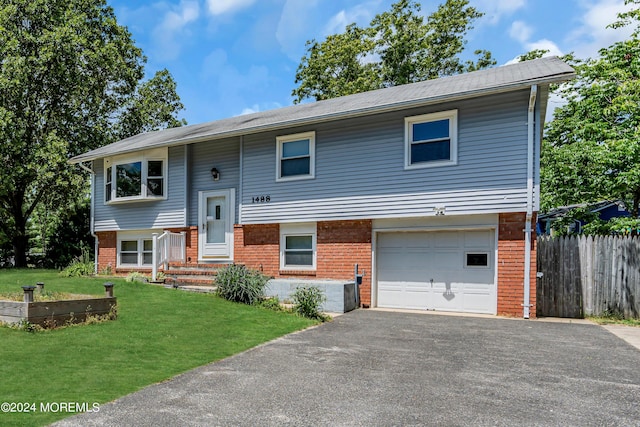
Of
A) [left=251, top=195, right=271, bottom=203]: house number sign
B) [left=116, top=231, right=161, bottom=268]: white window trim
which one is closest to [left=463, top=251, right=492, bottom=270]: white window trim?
[left=251, top=195, right=271, bottom=203]: house number sign

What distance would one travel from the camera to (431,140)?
36.1 feet

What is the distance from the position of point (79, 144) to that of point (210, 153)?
10.8m

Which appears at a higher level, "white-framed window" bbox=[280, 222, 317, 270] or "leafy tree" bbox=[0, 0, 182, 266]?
"leafy tree" bbox=[0, 0, 182, 266]

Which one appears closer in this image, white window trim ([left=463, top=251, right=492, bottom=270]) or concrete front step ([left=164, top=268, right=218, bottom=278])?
white window trim ([left=463, top=251, right=492, bottom=270])

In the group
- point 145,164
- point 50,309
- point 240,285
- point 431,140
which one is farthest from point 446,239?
point 145,164

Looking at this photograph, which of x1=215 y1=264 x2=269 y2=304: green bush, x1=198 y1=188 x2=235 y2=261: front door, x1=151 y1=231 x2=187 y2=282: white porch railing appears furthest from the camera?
x1=198 y1=188 x2=235 y2=261: front door

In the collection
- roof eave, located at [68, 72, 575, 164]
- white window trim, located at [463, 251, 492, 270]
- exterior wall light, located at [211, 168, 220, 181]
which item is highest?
roof eave, located at [68, 72, 575, 164]

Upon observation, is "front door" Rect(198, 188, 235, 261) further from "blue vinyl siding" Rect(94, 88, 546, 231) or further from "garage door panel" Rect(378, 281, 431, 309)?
"garage door panel" Rect(378, 281, 431, 309)

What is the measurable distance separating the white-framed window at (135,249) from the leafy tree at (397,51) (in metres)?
15.7

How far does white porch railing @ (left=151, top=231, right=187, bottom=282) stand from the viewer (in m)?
13.7

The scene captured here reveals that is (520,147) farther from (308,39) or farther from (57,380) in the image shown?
(308,39)

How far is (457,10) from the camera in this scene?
2683 centimetres

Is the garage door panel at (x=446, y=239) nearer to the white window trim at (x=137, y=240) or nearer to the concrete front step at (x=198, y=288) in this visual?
the concrete front step at (x=198, y=288)

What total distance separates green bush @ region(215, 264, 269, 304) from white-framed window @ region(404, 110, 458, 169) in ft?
16.5
